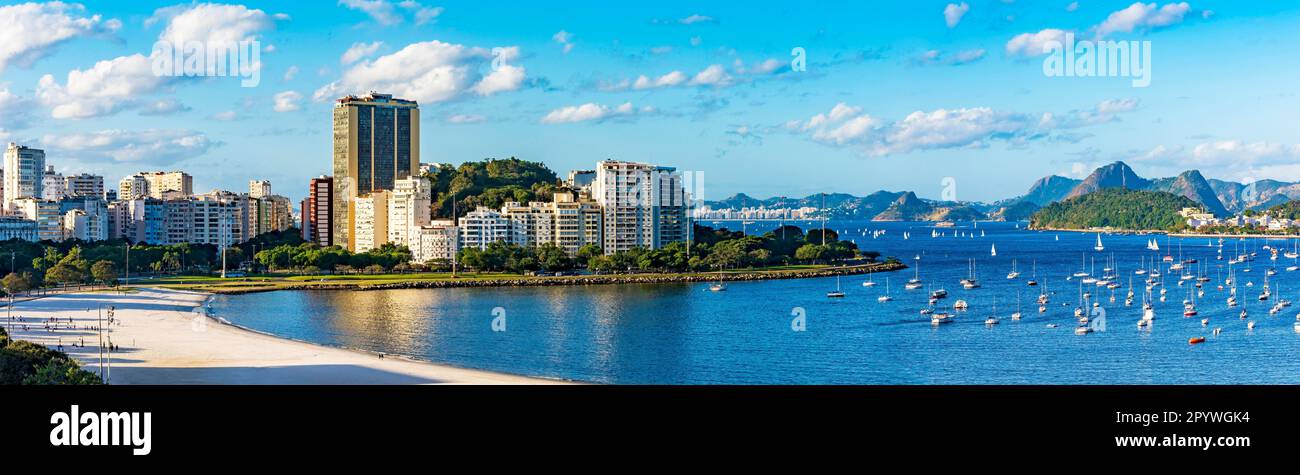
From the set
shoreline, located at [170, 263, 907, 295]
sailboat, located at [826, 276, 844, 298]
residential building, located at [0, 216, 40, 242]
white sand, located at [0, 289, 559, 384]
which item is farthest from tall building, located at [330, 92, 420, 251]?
white sand, located at [0, 289, 559, 384]

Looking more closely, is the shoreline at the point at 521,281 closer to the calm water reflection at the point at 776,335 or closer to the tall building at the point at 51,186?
the calm water reflection at the point at 776,335

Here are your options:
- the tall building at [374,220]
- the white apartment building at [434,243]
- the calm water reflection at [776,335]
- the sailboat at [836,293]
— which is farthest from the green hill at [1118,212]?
the tall building at [374,220]

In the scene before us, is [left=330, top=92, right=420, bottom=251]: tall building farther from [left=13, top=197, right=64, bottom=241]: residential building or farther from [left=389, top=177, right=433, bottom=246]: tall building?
[left=13, top=197, right=64, bottom=241]: residential building

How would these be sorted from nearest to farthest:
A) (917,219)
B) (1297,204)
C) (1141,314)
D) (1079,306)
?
1. (1141,314)
2. (1079,306)
3. (1297,204)
4. (917,219)

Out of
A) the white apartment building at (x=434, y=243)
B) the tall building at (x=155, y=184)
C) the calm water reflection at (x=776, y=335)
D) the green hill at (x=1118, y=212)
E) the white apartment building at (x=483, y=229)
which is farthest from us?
the green hill at (x=1118, y=212)

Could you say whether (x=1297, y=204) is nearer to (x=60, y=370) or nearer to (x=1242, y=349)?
(x=1242, y=349)
